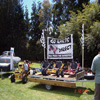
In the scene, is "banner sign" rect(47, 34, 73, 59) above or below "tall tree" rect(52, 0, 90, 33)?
below

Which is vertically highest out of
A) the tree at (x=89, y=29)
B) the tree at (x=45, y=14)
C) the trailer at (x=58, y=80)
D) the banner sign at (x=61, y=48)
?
the tree at (x=45, y=14)

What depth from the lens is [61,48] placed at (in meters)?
9.00

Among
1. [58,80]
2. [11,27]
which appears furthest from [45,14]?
[58,80]

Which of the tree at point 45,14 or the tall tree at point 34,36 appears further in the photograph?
the tall tree at point 34,36

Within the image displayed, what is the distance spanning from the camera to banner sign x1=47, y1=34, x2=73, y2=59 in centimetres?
855

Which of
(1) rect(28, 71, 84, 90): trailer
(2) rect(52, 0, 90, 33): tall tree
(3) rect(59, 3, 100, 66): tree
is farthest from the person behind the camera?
(2) rect(52, 0, 90, 33): tall tree

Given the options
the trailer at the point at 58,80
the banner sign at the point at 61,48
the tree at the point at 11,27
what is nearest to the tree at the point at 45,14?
the tree at the point at 11,27

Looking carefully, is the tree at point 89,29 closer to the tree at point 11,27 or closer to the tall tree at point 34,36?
the tall tree at point 34,36

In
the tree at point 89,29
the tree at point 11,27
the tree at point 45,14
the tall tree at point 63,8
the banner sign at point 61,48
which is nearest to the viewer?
the banner sign at point 61,48

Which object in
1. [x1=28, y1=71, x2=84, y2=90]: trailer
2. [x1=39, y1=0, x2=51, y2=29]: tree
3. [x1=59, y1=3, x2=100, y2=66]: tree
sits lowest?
[x1=28, y1=71, x2=84, y2=90]: trailer

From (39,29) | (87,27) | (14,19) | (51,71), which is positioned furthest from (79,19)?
(14,19)

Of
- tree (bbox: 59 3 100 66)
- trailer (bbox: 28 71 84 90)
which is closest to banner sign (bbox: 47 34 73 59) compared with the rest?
trailer (bbox: 28 71 84 90)

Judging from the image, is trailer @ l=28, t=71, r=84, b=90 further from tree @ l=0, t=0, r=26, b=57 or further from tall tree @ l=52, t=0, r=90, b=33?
tree @ l=0, t=0, r=26, b=57

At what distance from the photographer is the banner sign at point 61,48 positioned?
8.55 meters
